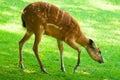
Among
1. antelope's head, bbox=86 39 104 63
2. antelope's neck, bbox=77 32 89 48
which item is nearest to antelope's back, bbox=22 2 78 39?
antelope's neck, bbox=77 32 89 48

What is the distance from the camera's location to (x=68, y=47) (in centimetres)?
1410

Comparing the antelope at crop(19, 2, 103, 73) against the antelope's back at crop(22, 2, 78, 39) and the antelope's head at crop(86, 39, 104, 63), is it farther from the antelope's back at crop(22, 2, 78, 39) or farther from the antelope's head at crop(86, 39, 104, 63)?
the antelope's head at crop(86, 39, 104, 63)

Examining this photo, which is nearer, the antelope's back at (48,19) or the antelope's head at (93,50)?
the antelope's back at (48,19)

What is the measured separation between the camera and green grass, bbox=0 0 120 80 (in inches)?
391

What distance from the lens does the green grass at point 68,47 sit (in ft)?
32.6

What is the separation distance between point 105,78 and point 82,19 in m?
9.89

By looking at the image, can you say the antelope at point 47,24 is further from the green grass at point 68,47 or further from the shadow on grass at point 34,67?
the green grass at point 68,47

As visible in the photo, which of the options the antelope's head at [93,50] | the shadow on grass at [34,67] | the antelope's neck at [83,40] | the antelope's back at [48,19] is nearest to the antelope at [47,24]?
the antelope's back at [48,19]

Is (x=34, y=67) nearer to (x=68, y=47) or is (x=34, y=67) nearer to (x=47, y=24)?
(x=47, y=24)

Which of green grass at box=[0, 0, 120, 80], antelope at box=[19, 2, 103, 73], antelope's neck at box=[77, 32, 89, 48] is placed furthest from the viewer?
antelope's neck at box=[77, 32, 89, 48]

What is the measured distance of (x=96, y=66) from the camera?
11758mm

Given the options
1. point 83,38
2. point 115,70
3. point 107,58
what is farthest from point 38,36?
point 107,58

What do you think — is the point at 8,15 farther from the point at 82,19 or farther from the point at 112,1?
the point at 112,1

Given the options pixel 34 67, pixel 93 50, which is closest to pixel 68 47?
pixel 93 50
